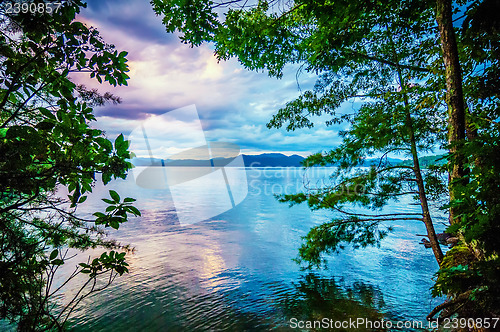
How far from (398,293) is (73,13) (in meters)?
12.2

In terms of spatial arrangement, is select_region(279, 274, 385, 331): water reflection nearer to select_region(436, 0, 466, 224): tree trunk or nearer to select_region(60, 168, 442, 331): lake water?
select_region(60, 168, 442, 331): lake water

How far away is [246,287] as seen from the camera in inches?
352

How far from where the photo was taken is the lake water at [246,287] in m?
6.70

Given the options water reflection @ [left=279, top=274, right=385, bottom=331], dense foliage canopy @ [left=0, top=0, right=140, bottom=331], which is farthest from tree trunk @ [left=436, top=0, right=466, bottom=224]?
water reflection @ [left=279, top=274, right=385, bottom=331]

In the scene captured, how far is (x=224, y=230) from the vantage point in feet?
63.3

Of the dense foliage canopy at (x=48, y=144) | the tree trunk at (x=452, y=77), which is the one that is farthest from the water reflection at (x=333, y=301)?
the dense foliage canopy at (x=48, y=144)

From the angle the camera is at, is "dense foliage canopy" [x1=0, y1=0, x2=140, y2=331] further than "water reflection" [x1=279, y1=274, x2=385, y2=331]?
No

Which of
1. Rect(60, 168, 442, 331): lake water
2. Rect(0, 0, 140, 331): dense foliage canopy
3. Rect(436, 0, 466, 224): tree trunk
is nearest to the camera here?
Rect(0, 0, 140, 331): dense foliage canopy

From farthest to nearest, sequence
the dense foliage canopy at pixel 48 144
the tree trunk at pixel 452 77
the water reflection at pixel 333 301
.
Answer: the water reflection at pixel 333 301, the tree trunk at pixel 452 77, the dense foliage canopy at pixel 48 144

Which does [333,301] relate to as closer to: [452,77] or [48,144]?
[452,77]

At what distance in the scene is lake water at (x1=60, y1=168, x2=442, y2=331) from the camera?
6695mm

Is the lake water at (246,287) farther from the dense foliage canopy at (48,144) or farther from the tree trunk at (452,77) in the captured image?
the dense foliage canopy at (48,144)

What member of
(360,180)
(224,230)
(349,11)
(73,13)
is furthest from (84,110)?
(224,230)

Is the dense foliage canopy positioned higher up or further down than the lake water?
higher up
